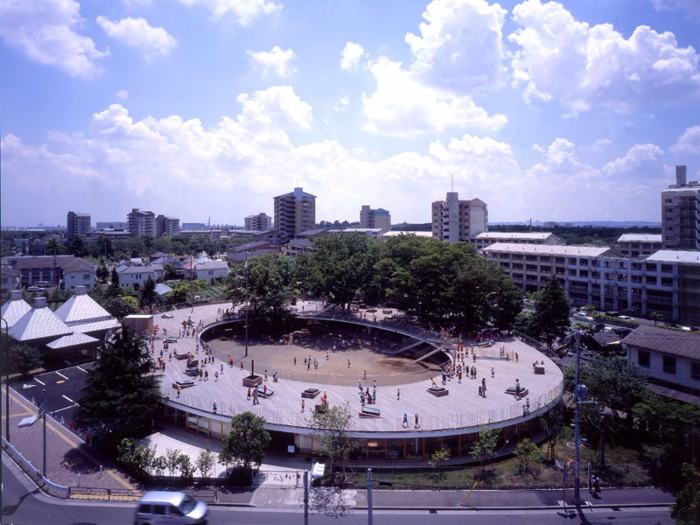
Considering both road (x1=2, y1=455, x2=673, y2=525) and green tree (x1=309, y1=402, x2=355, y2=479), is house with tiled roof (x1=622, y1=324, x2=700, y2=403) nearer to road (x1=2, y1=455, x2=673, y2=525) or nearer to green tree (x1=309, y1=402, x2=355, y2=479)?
road (x1=2, y1=455, x2=673, y2=525)

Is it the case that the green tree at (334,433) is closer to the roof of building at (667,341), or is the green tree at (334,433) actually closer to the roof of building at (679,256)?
the roof of building at (679,256)

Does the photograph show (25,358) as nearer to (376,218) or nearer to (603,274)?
(603,274)

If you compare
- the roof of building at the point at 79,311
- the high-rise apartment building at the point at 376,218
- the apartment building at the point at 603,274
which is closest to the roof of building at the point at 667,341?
the apartment building at the point at 603,274

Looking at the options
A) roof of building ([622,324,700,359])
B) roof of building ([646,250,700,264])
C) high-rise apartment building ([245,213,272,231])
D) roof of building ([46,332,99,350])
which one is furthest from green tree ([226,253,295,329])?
high-rise apartment building ([245,213,272,231])

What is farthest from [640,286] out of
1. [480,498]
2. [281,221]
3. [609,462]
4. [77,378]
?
[281,221]

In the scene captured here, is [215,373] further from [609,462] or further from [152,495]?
[609,462]
